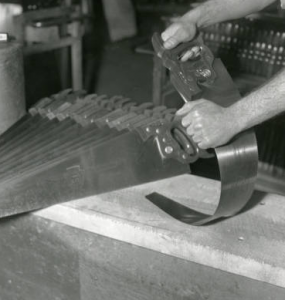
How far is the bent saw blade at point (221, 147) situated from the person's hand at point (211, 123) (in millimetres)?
57

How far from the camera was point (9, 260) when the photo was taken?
142cm

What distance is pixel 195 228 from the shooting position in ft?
4.07

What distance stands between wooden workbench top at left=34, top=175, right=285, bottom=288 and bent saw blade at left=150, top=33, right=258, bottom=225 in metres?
0.04

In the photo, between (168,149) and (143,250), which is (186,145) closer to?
(168,149)

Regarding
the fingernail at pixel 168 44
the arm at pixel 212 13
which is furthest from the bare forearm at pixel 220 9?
the fingernail at pixel 168 44

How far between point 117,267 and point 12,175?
395mm

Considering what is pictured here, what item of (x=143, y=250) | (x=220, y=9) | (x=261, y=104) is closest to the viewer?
(x=261, y=104)

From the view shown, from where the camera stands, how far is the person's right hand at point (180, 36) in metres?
1.31

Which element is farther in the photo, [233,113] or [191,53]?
[191,53]

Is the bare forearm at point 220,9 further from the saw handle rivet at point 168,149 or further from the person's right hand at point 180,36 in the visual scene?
the saw handle rivet at point 168,149

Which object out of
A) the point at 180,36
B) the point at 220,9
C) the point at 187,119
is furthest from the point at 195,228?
the point at 220,9

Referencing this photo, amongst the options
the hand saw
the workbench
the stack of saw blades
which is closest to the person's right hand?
the hand saw

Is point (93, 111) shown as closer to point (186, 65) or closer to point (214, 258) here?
point (186, 65)

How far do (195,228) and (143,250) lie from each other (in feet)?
→ 0.51
